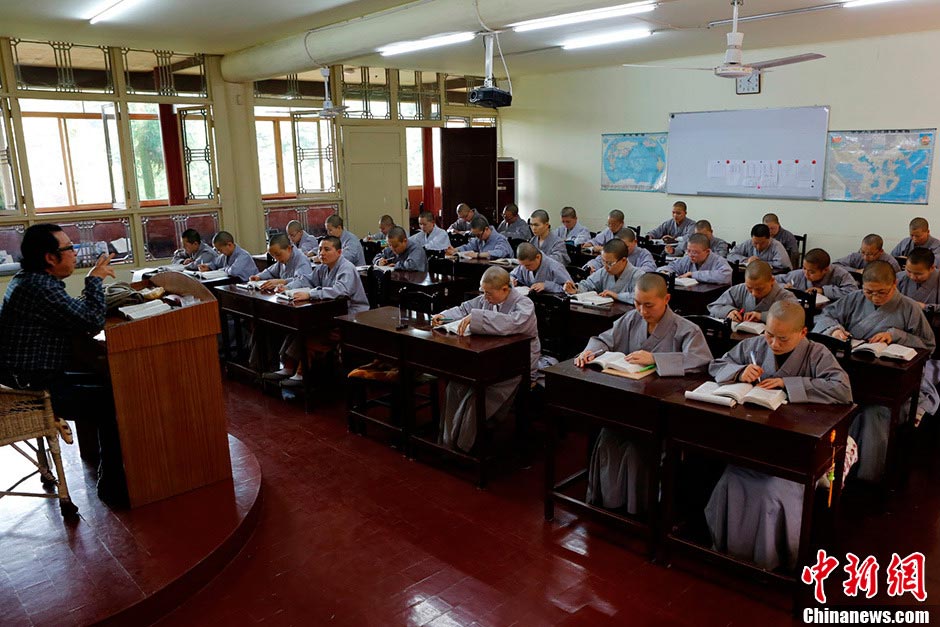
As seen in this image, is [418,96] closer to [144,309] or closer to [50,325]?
[144,309]

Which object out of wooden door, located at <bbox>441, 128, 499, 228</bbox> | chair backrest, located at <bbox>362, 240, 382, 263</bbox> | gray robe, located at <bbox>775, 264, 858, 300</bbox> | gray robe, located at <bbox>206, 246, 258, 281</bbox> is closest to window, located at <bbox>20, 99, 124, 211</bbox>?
gray robe, located at <bbox>206, 246, 258, 281</bbox>

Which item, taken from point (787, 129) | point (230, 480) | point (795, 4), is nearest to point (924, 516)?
point (230, 480)

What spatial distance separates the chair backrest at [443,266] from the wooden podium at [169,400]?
3378mm

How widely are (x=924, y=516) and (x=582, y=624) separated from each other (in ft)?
6.89

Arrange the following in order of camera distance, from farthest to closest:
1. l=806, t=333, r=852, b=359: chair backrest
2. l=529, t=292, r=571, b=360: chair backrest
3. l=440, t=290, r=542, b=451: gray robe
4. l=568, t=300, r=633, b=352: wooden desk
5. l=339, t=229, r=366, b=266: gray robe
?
l=339, t=229, r=366, b=266: gray robe → l=568, t=300, r=633, b=352: wooden desk → l=529, t=292, r=571, b=360: chair backrest → l=440, t=290, r=542, b=451: gray robe → l=806, t=333, r=852, b=359: chair backrest

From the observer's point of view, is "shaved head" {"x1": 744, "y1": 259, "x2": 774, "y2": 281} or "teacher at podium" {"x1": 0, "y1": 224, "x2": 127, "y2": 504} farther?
"shaved head" {"x1": 744, "y1": 259, "x2": 774, "y2": 281}

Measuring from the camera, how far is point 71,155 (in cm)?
842

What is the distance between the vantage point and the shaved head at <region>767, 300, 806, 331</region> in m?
3.04

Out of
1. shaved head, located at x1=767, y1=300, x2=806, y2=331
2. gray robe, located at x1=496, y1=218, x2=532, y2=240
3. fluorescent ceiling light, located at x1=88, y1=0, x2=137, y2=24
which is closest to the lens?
shaved head, located at x1=767, y1=300, x2=806, y2=331

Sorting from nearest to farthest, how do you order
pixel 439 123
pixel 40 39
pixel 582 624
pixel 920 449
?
pixel 582 624 → pixel 920 449 → pixel 40 39 → pixel 439 123

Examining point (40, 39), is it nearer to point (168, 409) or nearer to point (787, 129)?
point (168, 409)

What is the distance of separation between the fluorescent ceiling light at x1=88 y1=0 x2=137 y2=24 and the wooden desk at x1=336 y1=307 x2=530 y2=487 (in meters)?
3.77

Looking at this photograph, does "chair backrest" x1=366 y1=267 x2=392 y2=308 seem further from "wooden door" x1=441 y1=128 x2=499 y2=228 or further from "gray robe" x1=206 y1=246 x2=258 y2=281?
"wooden door" x1=441 y1=128 x2=499 y2=228

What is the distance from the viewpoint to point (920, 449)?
4.45 meters
